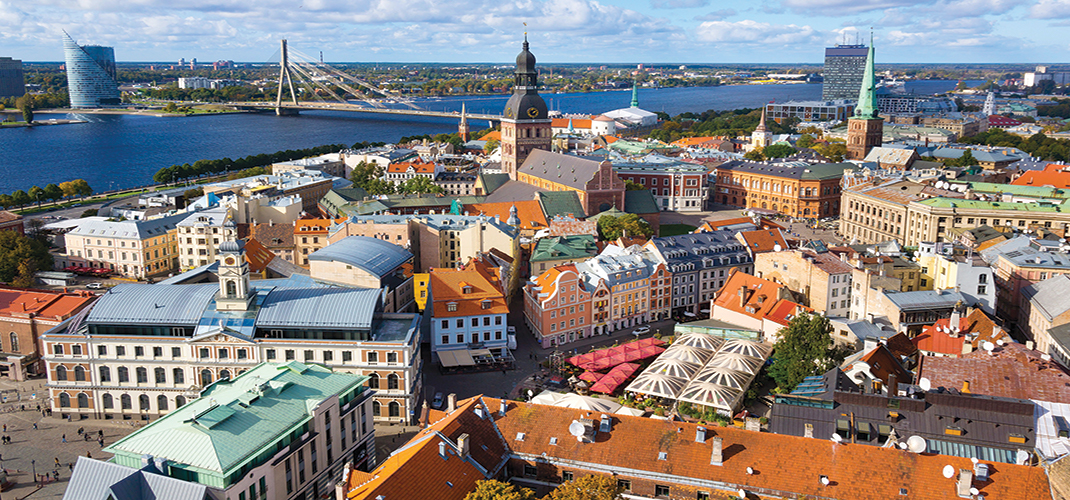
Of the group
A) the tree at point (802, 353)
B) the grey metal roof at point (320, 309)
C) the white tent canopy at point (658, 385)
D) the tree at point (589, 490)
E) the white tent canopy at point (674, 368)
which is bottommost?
the white tent canopy at point (658, 385)

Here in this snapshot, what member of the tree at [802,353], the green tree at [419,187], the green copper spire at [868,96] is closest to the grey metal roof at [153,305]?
the tree at [802,353]

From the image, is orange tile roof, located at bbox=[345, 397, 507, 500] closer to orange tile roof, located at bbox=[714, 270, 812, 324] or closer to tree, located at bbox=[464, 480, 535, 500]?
tree, located at bbox=[464, 480, 535, 500]

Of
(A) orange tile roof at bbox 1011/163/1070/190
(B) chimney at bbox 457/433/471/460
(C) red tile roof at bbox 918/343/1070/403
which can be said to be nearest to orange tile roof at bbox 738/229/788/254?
(C) red tile roof at bbox 918/343/1070/403

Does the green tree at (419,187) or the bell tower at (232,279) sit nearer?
the bell tower at (232,279)

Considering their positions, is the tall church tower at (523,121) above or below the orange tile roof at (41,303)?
above

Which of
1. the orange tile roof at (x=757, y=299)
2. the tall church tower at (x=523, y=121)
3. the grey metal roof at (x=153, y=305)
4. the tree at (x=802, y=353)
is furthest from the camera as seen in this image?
the tall church tower at (x=523, y=121)

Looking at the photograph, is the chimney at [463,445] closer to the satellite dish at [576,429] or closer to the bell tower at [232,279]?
the satellite dish at [576,429]

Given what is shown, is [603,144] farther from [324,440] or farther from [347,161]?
[324,440]

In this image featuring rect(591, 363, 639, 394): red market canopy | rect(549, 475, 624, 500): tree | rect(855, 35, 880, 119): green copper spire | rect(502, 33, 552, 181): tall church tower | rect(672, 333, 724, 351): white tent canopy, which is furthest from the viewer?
rect(855, 35, 880, 119): green copper spire
